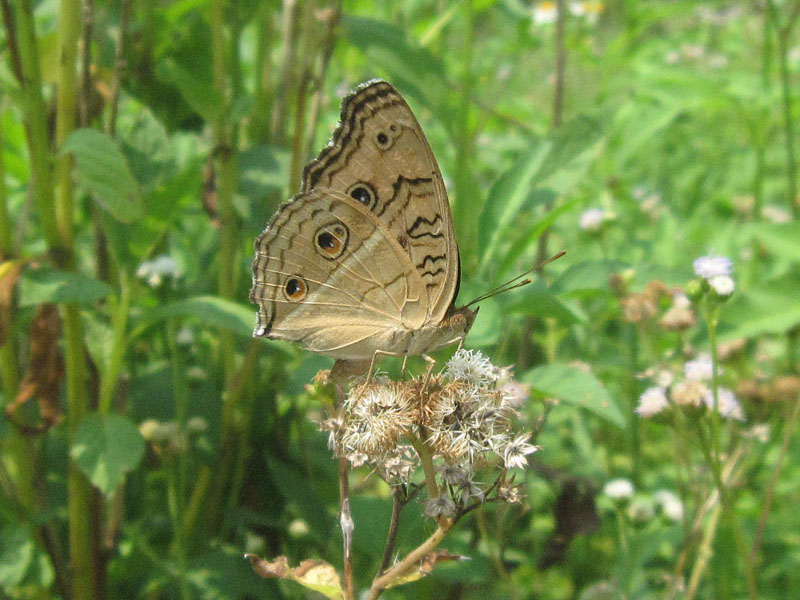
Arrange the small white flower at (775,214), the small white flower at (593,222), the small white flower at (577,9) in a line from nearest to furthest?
the small white flower at (593,222)
the small white flower at (775,214)
the small white flower at (577,9)

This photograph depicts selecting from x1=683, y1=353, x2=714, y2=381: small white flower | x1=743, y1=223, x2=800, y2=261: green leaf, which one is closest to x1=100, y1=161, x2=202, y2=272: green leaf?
x1=683, y1=353, x2=714, y2=381: small white flower

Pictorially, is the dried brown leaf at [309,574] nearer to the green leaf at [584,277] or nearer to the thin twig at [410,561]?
the thin twig at [410,561]

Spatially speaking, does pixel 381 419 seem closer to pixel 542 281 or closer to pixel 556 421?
pixel 542 281

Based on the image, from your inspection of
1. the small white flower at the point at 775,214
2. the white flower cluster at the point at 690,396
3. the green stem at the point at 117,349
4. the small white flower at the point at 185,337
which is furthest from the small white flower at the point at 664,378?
the small white flower at the point at 775,214

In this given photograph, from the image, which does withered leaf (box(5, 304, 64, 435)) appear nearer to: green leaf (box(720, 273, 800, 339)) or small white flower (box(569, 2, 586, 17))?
green leaf (box(720, 273, 800, 339))

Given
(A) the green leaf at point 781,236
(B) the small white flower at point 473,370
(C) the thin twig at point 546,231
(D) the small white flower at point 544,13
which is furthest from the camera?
(D) the small white flower at point 544,13
